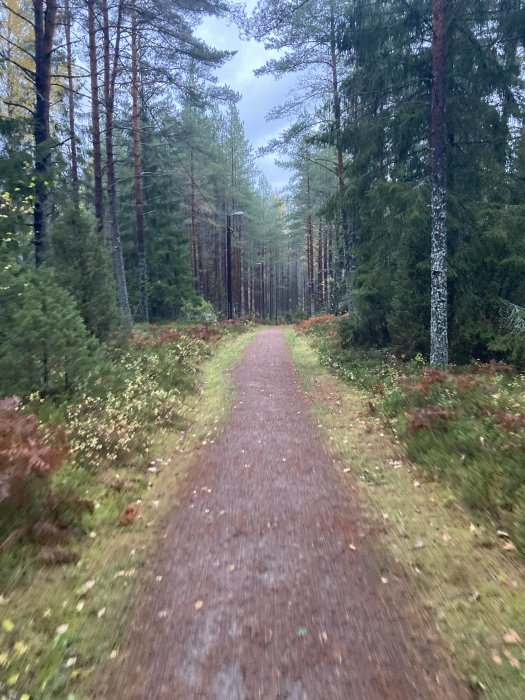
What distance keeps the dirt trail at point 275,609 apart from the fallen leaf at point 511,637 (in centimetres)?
46

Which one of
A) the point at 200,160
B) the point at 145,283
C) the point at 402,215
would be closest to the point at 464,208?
the point at 402,215

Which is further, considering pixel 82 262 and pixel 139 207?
pixel 139 207

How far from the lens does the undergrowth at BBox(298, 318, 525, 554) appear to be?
186 inches

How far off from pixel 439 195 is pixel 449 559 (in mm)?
8270

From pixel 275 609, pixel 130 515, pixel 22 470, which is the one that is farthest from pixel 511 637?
pixel 22 470

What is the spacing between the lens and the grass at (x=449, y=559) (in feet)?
9.37

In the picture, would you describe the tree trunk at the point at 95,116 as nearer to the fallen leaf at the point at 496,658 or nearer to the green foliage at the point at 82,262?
the green foliage at the point at 82,262

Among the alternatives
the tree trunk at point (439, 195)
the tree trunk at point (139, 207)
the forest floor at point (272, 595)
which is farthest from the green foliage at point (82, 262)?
the tree trunk at point (139, 207)

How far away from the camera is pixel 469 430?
19.8 feet

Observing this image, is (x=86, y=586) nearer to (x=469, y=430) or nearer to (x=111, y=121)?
(x=469, y=430)

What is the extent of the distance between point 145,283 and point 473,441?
1854cm

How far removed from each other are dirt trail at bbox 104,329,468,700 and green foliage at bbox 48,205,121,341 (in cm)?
596

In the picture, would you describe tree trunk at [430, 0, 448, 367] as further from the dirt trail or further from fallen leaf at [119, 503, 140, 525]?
fallen leaf at [119, 503, 140, 525]

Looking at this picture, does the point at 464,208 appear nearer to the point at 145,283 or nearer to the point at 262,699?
the point at 262,699
